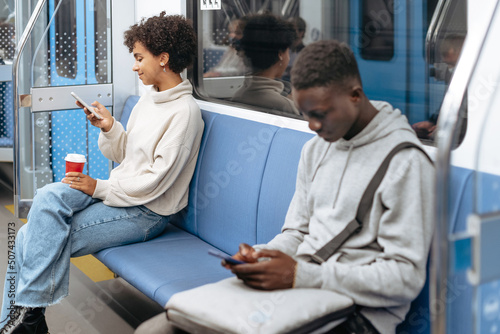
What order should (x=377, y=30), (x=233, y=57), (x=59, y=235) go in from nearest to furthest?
(x=377, y=30)
(x=59, y=235)
(x=233, y=57)

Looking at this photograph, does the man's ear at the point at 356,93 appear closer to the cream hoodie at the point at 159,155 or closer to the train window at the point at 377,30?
the train window at the point at 377,30

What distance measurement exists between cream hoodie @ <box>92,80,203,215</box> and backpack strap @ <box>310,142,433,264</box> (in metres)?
1.19

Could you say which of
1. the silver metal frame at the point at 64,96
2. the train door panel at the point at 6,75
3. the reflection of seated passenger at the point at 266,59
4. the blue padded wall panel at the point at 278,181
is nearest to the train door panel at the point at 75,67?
the silver metal frame at the point at 64,96

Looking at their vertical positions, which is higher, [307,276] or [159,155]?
[159,155]

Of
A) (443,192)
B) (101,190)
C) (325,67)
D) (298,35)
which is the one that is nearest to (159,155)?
(101,190)

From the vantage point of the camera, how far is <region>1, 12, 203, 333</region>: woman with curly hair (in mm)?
2875

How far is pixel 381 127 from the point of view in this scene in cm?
195

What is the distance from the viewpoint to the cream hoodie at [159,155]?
9.98 ft

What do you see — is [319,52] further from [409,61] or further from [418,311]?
[418,311]

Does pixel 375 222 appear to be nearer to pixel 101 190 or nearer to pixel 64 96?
pixel 101 190

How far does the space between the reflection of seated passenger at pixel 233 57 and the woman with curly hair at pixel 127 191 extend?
0.80 feet

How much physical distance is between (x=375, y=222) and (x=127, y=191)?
4.85ft

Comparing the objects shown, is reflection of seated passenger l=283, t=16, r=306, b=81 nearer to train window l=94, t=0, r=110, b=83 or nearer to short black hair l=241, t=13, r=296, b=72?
short black hair l=241, t=13, r=296, b=72

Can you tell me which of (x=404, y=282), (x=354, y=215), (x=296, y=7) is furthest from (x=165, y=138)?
(x=404, y=282)
